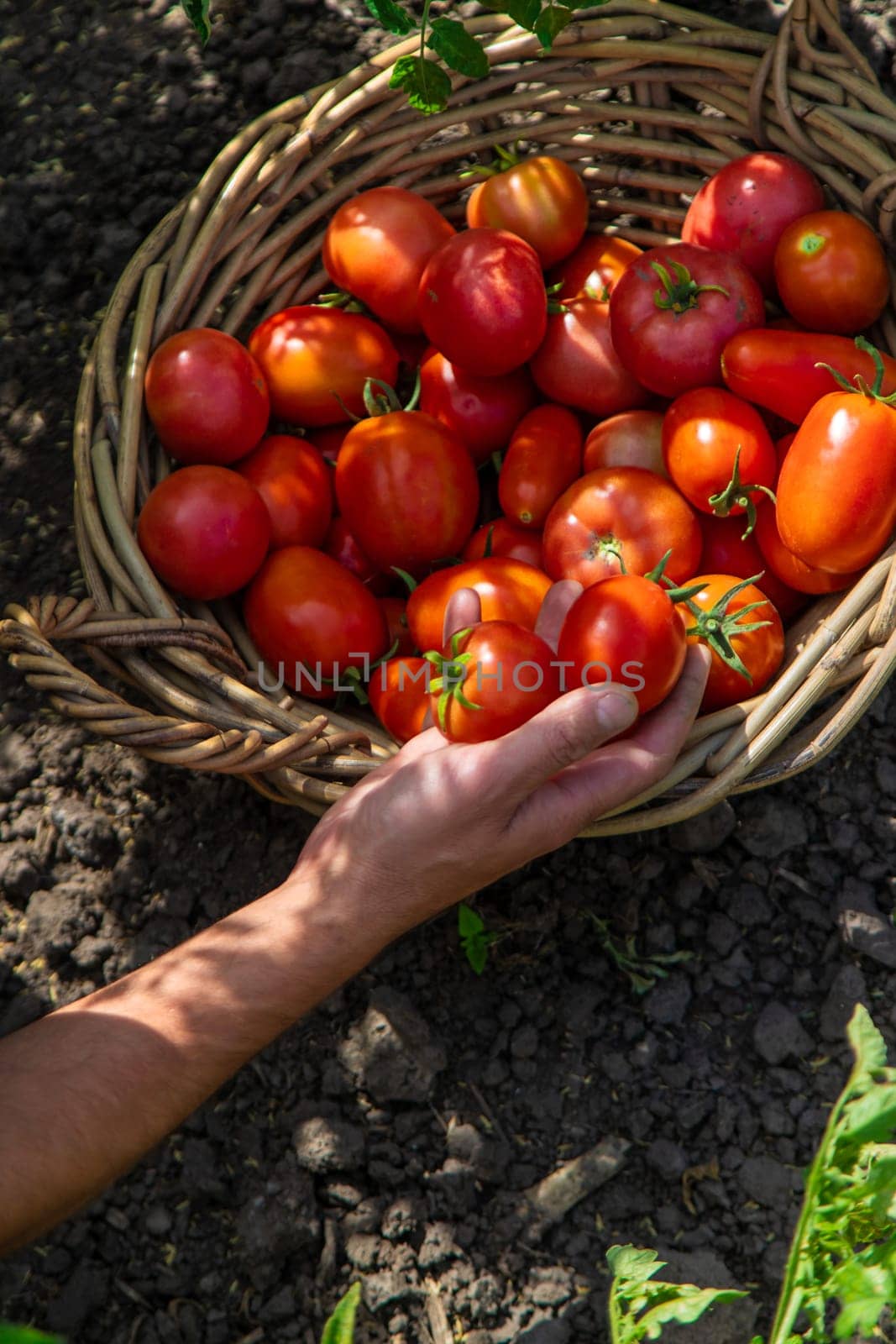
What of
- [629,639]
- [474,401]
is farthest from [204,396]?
[629,639]

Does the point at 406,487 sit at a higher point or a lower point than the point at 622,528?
higher

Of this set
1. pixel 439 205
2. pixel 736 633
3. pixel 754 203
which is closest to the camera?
pixel 736 633

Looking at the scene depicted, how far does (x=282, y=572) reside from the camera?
181 cm

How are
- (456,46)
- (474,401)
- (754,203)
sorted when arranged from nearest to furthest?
(456,46) < (754,203) < (474,401)

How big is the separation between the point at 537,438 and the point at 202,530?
1.88ft

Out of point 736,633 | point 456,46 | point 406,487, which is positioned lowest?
point 736,633

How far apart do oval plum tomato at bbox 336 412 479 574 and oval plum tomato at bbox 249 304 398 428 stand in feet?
0.33

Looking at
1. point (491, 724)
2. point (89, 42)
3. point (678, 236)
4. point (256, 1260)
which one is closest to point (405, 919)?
point (491, 724)

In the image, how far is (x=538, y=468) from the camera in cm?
185

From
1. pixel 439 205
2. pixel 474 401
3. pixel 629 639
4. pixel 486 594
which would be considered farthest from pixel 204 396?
pixel 629 639

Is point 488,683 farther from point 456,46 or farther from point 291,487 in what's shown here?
point 456,46

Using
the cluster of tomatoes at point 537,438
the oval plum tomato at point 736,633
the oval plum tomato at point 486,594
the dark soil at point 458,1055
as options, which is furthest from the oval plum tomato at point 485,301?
the dark soil at point 458,1055

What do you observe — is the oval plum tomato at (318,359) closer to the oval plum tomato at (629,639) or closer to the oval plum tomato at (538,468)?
the oval plum tomato at (538,468)

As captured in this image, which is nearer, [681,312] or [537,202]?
[681,312]
